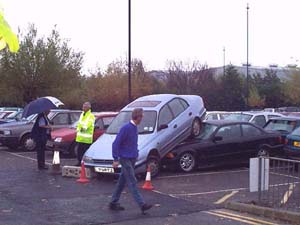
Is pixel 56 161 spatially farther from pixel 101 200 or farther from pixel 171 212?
pixel 171 212

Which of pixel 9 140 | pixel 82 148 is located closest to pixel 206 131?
pixel 82 148

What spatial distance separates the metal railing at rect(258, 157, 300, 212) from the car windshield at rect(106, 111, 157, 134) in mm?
4529

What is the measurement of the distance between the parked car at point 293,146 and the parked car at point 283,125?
204cm

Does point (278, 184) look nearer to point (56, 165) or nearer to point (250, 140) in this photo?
point (250, 140)

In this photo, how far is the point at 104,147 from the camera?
1250 cm

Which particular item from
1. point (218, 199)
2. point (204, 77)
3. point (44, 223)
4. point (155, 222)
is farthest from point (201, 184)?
point (204, 77)

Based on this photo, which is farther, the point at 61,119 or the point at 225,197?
the point at 61,119

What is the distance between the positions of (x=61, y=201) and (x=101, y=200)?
73cm

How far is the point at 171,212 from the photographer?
8.55m

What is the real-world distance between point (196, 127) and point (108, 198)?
5.08 meters

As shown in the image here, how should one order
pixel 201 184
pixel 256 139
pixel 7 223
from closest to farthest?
pixel 7 223 < pixel 201 184 < pixel 256 139

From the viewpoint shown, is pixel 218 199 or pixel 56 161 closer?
pixel 218 199

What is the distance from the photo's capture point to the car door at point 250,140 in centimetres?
1471

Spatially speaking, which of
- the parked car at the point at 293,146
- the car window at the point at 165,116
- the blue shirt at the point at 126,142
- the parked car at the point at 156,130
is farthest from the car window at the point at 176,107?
the blue shirt at the point at 126,142
